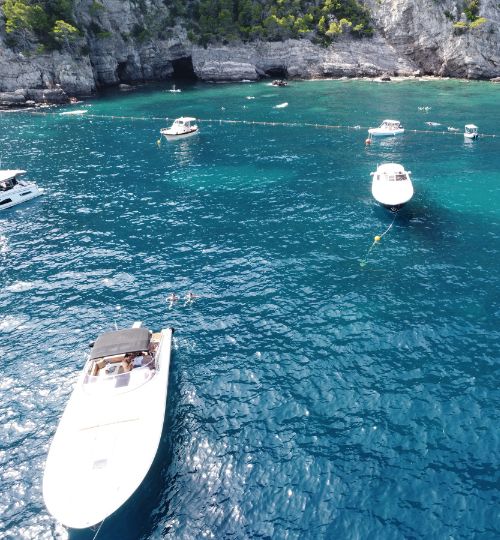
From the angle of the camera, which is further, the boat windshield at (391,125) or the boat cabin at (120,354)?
the boat windshield at (391,125)

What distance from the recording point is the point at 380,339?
2822 centimetres

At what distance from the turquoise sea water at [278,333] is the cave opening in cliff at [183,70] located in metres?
82.9

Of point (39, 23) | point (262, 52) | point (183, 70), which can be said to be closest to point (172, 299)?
point (39, 23)

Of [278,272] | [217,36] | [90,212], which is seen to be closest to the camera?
[278,272]

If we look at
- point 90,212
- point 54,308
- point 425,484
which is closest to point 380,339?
point 425,484

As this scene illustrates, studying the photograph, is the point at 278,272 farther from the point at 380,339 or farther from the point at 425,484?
the point at 425,484

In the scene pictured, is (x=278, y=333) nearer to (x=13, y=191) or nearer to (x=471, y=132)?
(x=13, y=191)

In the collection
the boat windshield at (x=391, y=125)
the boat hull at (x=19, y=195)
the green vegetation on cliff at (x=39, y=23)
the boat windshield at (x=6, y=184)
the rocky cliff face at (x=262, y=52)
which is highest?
the green vegetation on cliff at (x=39, y=23)

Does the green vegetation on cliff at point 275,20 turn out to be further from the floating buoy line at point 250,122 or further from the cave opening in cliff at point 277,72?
the floating buoy line at point 250,122

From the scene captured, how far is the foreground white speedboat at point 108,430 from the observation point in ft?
58.8

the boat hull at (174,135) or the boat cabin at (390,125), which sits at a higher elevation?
the boat hull at (174,135)

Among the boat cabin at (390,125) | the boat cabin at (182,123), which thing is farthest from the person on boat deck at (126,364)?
the boat cabin at (390,125)

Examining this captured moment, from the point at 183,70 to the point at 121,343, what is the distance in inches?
5130

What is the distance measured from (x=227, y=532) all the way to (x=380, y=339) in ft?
50.3
